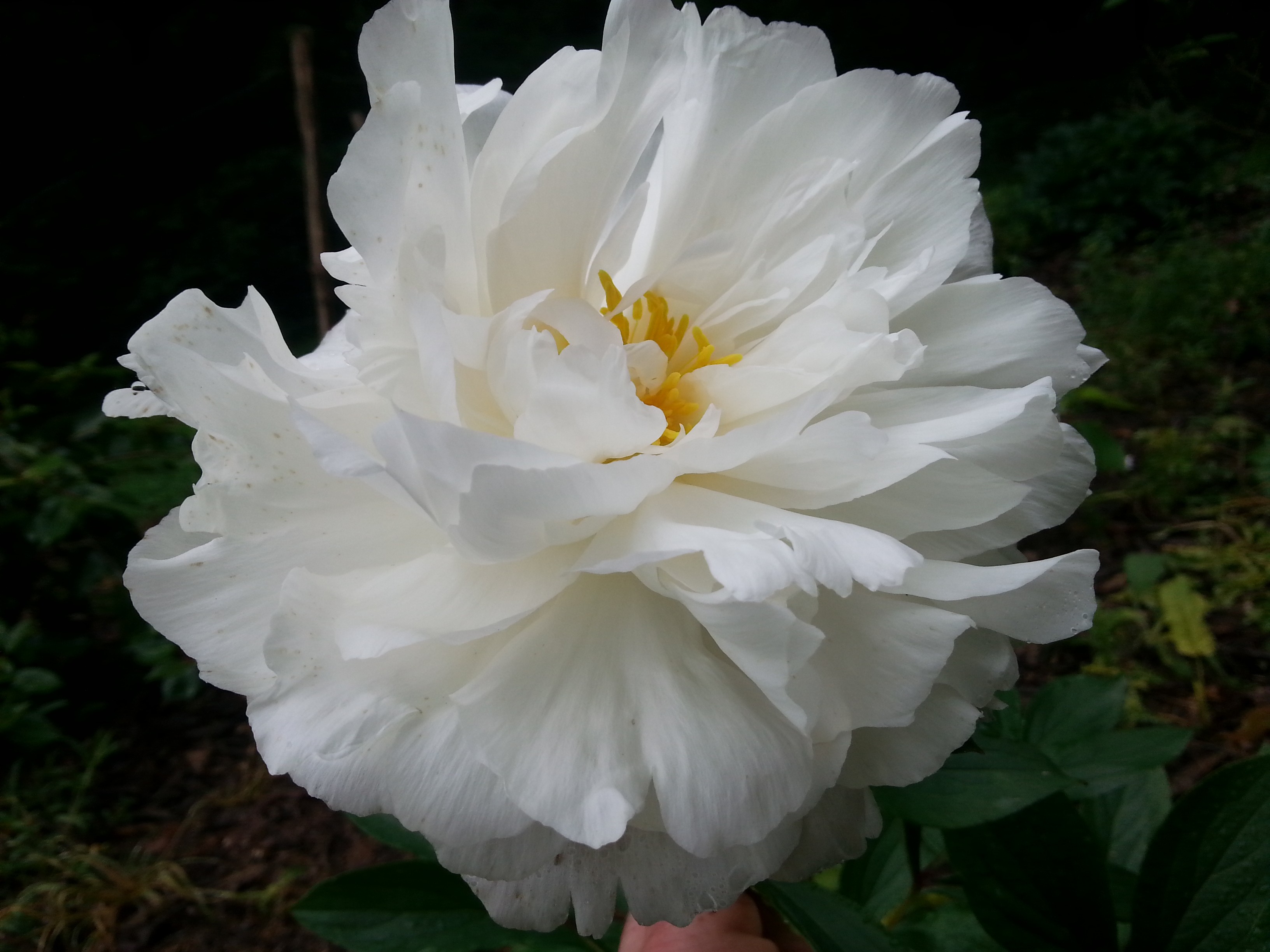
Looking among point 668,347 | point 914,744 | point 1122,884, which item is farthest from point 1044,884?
point 668,347

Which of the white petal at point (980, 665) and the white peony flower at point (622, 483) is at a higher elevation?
the white peony flower at point (622, 483)

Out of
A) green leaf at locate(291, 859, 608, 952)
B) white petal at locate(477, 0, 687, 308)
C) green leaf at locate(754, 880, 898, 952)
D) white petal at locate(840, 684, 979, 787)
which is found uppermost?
white petal at locate(477, 0, 687, 308)

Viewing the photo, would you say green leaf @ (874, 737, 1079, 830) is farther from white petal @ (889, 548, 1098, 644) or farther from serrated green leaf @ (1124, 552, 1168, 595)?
serrated green leaf @ (1124, 552, 1168, 595)

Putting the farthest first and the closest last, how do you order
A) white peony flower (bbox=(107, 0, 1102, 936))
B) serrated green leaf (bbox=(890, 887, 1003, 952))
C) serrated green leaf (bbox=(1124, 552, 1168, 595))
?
serrated green leaf (bbox=(1124, 552, 1168, 595)) < serrated green leaf (bbox=(890, 887, 1003, 952)) < white peony flower (bbox=(107, 0, 1102, 936))

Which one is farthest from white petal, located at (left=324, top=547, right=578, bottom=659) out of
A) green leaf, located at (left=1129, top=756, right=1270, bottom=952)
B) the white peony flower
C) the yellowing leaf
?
the yellowing leaf

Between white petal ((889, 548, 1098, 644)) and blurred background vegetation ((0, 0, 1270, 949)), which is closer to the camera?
white petal ((889, 548, 1098, 644))

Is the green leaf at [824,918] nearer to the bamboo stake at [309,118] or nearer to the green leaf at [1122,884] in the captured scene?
the green leaf at [1122,884]

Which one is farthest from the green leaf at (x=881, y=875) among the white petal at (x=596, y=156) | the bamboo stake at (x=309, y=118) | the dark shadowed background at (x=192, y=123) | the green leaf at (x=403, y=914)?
the dark shadowed background at (x=192, y=123)

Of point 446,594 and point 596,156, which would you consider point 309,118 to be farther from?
point 446,594

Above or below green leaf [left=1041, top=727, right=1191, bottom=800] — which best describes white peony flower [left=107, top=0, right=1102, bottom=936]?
above
